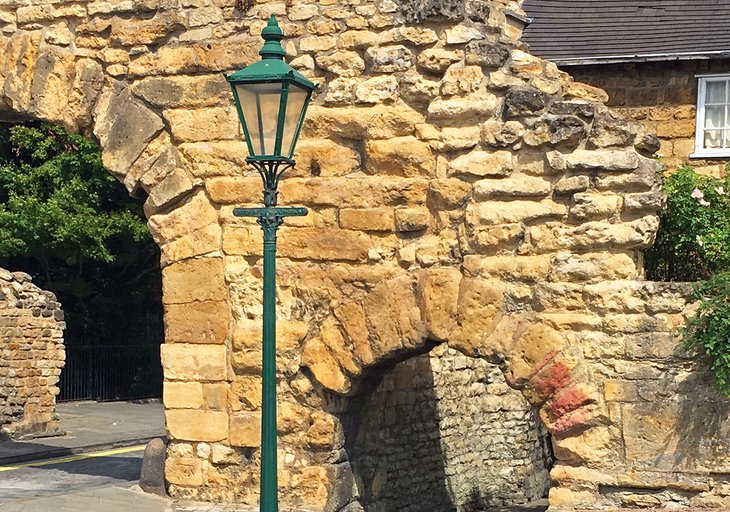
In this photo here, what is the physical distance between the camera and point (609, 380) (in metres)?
7.81

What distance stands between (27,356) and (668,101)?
29.9ft

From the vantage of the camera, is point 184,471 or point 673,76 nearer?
point 184,471

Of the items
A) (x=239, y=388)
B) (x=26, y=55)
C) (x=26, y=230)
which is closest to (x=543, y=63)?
(x=239, y=388)

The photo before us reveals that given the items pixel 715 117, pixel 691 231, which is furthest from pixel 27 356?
pixel 691 231

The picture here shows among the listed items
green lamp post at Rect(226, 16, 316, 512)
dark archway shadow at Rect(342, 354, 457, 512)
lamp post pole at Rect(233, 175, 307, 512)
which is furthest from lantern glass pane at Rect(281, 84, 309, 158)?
dark archway shadow at Rect(342, 354, 457, 512)

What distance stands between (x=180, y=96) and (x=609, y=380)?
12.0 feet

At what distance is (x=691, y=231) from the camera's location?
8148 millimetres

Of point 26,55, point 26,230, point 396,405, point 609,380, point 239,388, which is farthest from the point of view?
point 26,230

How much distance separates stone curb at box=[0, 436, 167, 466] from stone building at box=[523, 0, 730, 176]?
22.8 feet

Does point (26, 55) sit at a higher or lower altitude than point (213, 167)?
higher

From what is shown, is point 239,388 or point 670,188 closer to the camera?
point 670,188

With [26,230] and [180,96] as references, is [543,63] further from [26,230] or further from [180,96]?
[26,230]

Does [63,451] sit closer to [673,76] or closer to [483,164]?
[673,76]

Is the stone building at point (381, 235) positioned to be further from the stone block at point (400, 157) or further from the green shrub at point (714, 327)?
the green shrub at point (714, 327)
